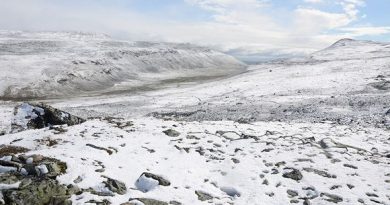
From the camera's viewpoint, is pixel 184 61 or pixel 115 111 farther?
pixel 184 61

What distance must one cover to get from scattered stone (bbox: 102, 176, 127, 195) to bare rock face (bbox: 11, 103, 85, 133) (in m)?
9.88

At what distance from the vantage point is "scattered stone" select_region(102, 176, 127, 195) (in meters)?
13.2

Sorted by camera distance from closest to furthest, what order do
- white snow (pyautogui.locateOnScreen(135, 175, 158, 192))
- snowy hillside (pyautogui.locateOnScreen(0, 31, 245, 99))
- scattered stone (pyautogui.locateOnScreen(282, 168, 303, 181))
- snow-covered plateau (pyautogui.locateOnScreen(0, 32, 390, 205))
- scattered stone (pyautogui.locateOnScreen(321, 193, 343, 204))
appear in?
snow-covered plateau (pyautogui.locateOnScreen(0, 32, 390, 205)) → scattered stone (pyautogui.locateOnScreen(321, 193, 343, 204)) → white snow (pyautogui.locateOnScreen(135, 175, 158, 192)) → scattered stone (pyautogui.locateOnScreen(282, 168, 303, 181)) → snowy hillside (pyautogui.locateOnScreen(0, 31, 245, 99))

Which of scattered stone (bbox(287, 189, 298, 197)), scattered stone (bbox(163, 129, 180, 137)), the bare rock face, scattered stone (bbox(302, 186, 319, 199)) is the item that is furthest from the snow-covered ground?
the bare rock face

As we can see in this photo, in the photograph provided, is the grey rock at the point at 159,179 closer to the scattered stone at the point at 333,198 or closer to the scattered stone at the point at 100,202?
the scattered stone at the point at 100,202

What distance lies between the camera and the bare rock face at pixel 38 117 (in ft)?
73.3

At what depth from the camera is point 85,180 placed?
13.4 m

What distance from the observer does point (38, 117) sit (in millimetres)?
22734

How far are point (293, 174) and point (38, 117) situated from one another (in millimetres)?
14478

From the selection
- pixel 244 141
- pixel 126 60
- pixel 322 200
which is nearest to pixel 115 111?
pixel 244 141

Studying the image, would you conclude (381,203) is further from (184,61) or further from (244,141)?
(184,61)

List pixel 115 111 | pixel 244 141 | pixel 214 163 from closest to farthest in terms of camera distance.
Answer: pixel 214 163
pixel 244 141
pixel 115 111

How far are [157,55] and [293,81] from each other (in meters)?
76.2

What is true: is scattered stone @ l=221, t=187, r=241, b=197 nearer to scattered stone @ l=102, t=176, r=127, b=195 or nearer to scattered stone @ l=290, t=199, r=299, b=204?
scattered stone @ l=290, t=199, r=299, b=204
